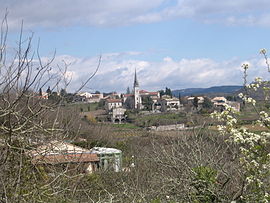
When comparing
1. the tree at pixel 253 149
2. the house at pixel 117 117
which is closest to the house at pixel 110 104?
the house at pixel 117 117

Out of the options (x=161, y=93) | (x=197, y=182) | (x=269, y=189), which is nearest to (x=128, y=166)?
(x=197, y=182)

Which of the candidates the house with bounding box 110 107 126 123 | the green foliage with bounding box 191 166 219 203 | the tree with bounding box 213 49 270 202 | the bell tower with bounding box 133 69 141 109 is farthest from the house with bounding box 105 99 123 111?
the tree with bounding box 213 49 270 202

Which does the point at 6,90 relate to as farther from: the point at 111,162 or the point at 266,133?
the point at 111,162

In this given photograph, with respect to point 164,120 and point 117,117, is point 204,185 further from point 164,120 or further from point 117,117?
point 117,117

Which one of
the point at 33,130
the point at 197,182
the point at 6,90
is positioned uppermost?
the point at 6,90

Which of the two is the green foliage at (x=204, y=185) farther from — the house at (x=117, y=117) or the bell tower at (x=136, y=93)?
the bell tower at (x=136, y=93)

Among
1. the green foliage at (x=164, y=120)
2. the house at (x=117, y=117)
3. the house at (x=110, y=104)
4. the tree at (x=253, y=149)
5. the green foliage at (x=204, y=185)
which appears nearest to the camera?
the tree at (x=253, y=149)

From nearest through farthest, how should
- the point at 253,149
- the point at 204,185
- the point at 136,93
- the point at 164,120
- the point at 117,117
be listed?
the point at 253,149 < the point at 204,185 < the point at 164,120 < the point at 117,117 < the point at 136,93

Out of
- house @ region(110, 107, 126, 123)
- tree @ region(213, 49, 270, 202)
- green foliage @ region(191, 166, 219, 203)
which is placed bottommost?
house @ region(110, 107, 126, 123)

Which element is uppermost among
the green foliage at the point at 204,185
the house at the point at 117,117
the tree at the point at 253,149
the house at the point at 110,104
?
the tree at the point at 253,149

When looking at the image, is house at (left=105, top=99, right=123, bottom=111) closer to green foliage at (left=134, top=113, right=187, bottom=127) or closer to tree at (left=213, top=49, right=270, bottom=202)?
green foliage at (left=134, top=113, right=187, bottom=127)

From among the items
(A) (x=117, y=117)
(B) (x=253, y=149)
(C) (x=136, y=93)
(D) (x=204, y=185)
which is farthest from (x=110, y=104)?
(B) (x=253, y=149)

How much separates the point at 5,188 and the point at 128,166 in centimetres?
851

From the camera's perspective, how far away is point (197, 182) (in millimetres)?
5820
